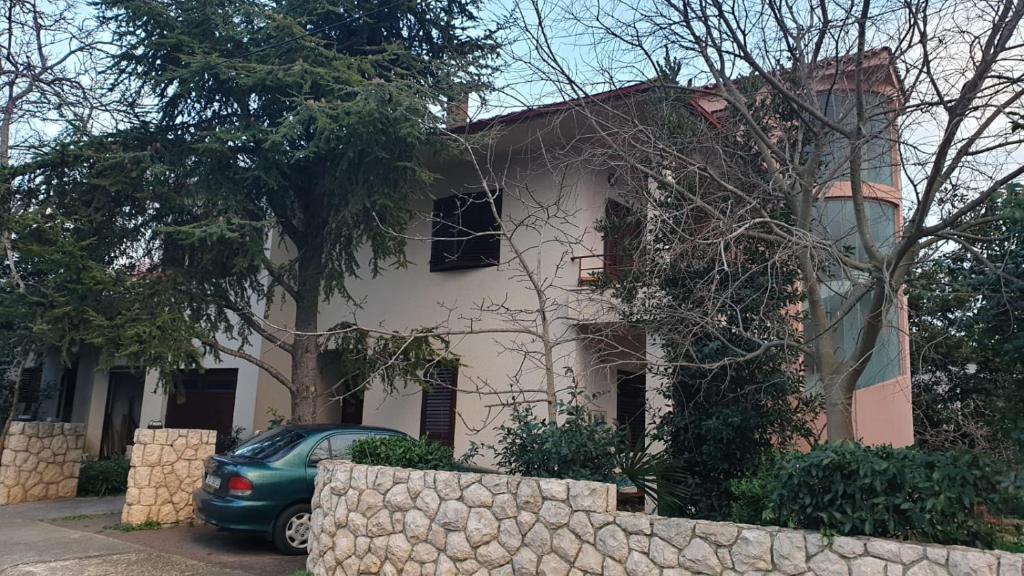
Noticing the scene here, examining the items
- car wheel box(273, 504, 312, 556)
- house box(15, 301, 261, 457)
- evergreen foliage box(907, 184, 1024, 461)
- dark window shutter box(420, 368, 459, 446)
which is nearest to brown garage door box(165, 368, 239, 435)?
house box(15, 301, 261, 457)

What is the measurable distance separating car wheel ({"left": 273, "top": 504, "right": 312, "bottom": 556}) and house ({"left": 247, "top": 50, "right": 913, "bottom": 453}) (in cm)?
212

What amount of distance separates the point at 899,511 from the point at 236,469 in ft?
22.0

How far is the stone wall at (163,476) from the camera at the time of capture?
10438 mm

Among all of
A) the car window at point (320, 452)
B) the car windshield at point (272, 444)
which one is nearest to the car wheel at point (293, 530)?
the car window at point (320, 452)

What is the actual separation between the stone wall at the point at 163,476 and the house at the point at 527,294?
3.39 meters

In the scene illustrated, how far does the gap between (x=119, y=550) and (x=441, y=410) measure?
5.49m

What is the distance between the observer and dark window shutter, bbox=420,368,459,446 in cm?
1287

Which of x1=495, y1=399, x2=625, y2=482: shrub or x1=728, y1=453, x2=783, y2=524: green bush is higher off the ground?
x1=495, y1=399, x2=625, y2=482: shrub

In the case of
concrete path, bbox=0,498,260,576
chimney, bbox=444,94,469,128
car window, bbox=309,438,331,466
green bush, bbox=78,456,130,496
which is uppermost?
chimney, bbox=444,94,469,128

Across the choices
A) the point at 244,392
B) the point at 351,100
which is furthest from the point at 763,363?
the point at 244,392

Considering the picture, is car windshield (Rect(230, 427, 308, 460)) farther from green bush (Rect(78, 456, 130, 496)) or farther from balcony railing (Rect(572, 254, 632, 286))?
green bush (Rect(78, 456, 130, 496))

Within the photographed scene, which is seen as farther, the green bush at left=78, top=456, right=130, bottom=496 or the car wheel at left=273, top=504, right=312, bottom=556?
the green bush at left=78, top=456, right=130, bottom=496

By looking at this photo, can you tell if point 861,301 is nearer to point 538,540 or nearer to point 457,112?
point 538,540

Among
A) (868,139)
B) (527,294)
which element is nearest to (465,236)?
(527,294)
